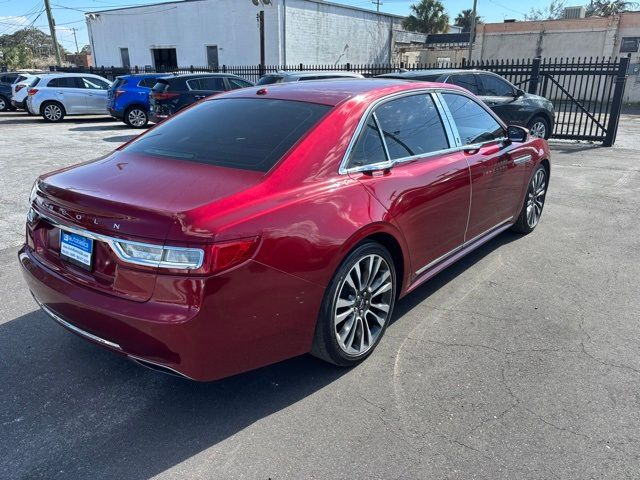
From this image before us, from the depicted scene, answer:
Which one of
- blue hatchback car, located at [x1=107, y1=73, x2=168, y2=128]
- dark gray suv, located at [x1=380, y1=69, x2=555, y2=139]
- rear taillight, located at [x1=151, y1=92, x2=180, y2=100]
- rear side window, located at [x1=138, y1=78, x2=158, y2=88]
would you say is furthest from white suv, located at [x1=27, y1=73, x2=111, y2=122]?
dark gray suv, located at [x1=380, y1=69, x2=555, y2=139]

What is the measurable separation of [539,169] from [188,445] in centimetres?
471

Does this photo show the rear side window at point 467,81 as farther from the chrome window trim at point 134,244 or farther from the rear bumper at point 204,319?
the chrome window trim at point 134,244

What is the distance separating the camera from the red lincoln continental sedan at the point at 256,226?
236cm

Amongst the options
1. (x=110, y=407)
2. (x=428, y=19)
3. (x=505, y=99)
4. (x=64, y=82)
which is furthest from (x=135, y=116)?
(x=428, y=19)

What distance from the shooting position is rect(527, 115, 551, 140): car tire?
12.0 m

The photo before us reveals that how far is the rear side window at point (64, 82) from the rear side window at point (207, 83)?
585cm

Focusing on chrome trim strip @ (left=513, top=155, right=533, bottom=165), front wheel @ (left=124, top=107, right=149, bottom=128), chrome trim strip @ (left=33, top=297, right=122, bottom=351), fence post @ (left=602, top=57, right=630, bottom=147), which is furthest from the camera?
front wheel @ (left=124, top=107, right=149, bottom=128)

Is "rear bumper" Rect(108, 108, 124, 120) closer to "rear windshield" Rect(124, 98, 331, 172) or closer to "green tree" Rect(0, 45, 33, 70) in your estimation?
"rear windshield" Rect(124, 98, 331, 172)

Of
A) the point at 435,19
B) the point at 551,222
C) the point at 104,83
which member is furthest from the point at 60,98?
the point at 435,19

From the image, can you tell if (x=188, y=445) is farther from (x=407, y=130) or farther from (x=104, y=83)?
(x=104, y=83)

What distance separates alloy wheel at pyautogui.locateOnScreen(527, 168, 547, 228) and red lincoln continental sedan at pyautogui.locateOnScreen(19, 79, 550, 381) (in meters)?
1.84

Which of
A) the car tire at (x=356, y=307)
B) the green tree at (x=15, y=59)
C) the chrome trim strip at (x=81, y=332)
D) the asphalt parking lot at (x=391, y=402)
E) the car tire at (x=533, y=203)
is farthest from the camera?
the green tree at (x=15, y=59)

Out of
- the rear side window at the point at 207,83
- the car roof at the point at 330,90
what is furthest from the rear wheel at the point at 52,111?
the car roof at the point at 330,90

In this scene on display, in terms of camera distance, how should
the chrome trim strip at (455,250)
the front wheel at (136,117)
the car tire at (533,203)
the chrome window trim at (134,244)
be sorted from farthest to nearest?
1. the front wheel at (136,117)
2. the car tire at (533,203)
3. the chrome trim strip at (455,250)
4. the chrome window trim at (134,244)
